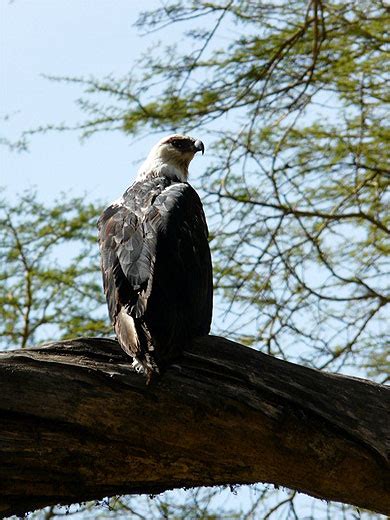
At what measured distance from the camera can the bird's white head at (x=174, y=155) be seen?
6246 mm

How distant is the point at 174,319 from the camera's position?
3.86m

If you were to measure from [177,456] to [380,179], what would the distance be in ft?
14.2

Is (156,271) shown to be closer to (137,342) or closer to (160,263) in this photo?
(160,263)

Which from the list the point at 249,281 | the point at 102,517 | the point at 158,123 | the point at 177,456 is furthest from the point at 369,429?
the point at 158,123

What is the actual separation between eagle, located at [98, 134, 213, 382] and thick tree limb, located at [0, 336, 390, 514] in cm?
9

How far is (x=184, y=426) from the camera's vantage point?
135 inches

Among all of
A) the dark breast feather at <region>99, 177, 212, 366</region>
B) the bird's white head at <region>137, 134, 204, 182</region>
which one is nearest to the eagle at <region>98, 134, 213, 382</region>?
the dark breast feather at <region>99, 177, 212, 366</region>

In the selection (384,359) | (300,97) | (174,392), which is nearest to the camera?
(174,392)

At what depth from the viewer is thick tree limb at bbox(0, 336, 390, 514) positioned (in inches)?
126

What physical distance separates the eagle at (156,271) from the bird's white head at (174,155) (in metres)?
0.90

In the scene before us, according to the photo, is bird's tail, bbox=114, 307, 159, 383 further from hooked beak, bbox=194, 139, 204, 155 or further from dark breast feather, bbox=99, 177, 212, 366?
hooked beak, bbox=194, 139, 204, 155

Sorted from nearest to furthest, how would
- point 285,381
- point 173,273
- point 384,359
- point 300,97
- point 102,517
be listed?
point 285,381 < point 173,273 < point 102,517 < point 384,359 < point 300,97

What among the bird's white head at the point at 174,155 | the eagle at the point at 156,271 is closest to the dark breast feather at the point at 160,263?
the eagle at the point at 156,271

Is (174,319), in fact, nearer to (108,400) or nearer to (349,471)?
A: (108,400)
